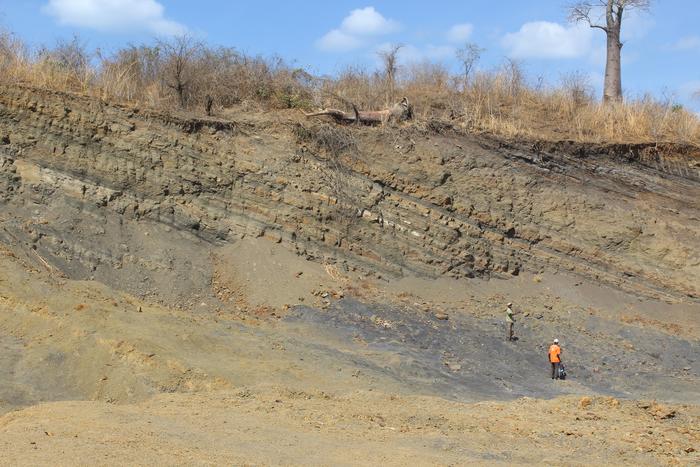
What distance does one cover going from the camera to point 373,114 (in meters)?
18.5

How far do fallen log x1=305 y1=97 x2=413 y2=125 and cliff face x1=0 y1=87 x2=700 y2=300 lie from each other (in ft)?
1.43

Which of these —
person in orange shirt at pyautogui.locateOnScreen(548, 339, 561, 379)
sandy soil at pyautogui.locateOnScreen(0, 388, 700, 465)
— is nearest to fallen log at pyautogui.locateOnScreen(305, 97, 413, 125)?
person in orange shirt at pyautogui.locateOnScreen(548, 339, 561, 379)

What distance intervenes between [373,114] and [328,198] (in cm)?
299

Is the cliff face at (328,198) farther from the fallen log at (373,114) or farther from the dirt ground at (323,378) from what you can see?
the dirt ground at (323,378)

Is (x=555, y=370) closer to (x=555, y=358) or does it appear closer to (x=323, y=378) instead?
(x=555, y=358)

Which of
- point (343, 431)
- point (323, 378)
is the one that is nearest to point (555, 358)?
point (323, 378)

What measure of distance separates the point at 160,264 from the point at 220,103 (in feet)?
16.6

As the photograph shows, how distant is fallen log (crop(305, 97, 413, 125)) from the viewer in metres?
18.1

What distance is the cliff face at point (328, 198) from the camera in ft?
48.0

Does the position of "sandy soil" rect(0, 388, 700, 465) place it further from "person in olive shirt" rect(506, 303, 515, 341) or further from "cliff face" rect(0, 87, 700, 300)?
"cliff face" rect(0, 87, 700, 300)

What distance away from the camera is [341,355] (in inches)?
477

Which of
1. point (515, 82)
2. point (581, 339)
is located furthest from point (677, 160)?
point (581, 339)

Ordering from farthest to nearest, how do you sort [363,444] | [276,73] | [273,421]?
[276,73]
[273,421]
[363,444]

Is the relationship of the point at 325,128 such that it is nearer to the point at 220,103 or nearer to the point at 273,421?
the point at 220,103
